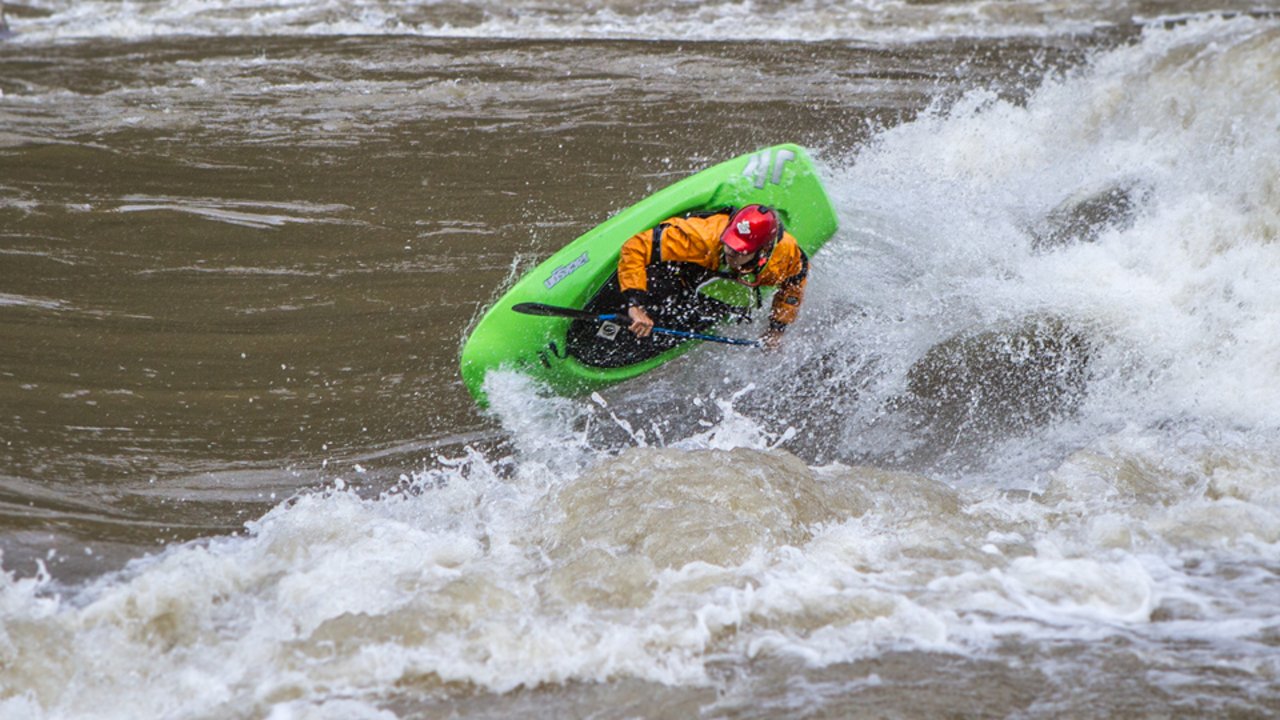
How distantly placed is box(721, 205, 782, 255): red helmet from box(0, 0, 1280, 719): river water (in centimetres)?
79

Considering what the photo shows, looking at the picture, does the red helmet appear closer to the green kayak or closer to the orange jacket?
the orange jacket

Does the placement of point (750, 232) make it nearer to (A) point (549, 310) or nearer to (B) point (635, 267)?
(B) point (635, 267)

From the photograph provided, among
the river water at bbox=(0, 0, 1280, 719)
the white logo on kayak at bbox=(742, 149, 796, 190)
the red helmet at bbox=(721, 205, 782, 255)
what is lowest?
the river water at bbox=(0, 0, 1280, 719)

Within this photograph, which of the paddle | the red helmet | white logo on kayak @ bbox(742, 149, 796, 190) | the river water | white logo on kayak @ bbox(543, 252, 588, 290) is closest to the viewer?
the river water

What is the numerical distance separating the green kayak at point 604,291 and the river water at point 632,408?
0.14m

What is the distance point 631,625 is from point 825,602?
617 mm

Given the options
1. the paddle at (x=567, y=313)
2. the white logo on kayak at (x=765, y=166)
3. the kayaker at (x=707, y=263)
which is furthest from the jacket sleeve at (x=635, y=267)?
the white logo on kayak at (x=765, y=166)

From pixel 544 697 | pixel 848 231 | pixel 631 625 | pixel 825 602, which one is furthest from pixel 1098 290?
pixel 544 697

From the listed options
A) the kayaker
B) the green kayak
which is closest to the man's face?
the kayaker

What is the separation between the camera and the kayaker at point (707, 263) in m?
5.08

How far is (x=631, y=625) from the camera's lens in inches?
142

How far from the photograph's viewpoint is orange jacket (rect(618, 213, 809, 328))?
525 centimetres

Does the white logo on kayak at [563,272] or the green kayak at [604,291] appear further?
the white logo on kayak at [563,272]

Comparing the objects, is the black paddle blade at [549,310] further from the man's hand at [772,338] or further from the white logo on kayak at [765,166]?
the white logo on kayak at [765,166]
